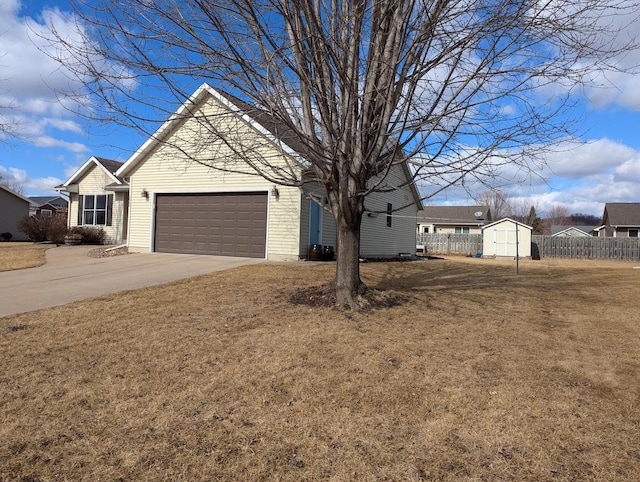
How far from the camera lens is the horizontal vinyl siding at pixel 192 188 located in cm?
1416

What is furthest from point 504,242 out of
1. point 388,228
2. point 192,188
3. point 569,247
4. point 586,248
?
point 192,188

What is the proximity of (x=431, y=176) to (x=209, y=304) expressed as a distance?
13.9 feet

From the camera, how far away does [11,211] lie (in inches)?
1203

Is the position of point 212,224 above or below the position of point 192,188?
below

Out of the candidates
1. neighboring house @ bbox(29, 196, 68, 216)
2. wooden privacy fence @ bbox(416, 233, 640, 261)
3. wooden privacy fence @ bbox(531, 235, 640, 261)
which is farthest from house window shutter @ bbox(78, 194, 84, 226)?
wooden privacy fence @ bbox(531, 235, 640, 261)

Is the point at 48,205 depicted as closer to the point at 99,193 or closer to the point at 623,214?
the point at 99,193

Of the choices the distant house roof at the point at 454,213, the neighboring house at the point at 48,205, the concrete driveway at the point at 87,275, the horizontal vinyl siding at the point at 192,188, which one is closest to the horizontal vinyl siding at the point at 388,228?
the horizontal vinyl siding at the point at 192,188

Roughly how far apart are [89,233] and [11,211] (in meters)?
14.6

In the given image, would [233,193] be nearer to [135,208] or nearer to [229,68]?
[135,208]

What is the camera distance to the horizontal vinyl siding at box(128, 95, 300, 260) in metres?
14.2

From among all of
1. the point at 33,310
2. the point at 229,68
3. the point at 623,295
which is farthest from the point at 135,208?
the point at 623,295

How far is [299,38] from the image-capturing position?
621 centimetres

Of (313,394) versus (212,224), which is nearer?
(313,394)

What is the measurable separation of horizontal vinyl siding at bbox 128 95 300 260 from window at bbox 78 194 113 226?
507 cm
